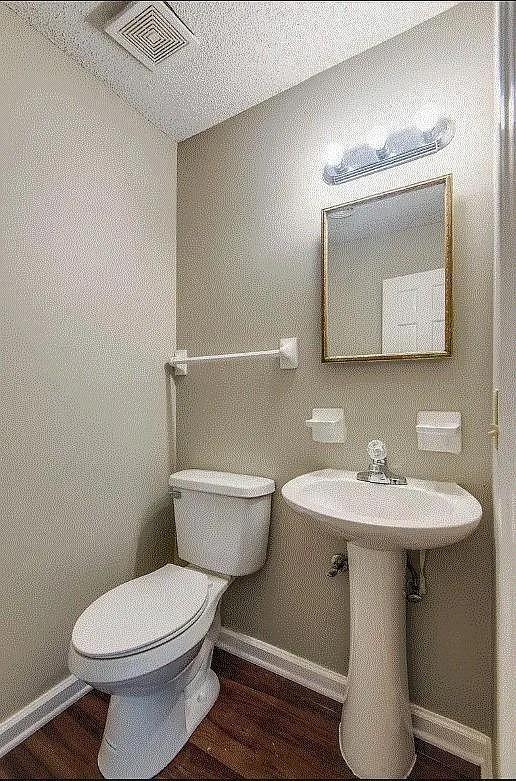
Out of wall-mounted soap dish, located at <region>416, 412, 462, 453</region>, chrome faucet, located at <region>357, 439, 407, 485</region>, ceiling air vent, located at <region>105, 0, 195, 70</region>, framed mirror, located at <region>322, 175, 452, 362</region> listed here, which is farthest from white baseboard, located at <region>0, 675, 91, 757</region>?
ceiling air vent, located at <region>105, 0, 195, 70</region>

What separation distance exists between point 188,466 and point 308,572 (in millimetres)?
617

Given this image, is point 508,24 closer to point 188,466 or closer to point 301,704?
point 301,704

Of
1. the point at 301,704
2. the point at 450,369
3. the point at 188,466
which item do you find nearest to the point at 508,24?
the point at 450,369

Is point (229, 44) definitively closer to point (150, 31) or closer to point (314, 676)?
point (150, 31)

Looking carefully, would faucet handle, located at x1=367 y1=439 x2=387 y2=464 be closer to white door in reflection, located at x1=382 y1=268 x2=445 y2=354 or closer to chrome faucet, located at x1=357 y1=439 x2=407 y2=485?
chrome faucet, located at x1=357 y1=439 x2=407 y2=485

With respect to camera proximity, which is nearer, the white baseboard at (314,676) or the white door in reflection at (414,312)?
the white baseboard at (314,676)

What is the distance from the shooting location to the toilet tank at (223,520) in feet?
4.55

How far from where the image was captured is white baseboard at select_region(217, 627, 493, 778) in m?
0.94

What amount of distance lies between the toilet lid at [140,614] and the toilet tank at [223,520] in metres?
0.15

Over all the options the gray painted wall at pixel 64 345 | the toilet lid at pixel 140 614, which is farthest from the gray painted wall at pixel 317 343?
the toilet lid at pixel 140 614

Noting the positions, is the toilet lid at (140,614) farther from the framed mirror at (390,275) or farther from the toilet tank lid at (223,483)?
the framed mirror at (390,275)

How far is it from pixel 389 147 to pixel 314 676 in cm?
164

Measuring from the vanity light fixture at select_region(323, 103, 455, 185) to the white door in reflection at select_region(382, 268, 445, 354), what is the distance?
0.34m

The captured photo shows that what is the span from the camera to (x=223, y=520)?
141 centimetres
